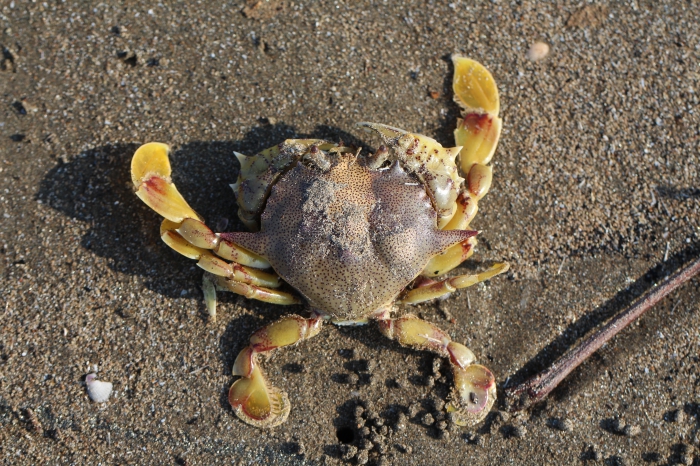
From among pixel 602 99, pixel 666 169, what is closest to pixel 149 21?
pixel 602 99

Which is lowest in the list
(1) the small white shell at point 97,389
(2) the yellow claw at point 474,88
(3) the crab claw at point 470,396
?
(1) the small white shell at point 97,389

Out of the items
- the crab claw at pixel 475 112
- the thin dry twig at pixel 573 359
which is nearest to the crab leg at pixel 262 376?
the thin dry twig at pixel 573 359

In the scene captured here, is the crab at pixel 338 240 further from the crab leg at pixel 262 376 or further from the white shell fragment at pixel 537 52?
the white shell fragment at pixel 537 52

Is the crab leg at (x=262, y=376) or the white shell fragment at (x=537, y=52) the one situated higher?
the white shell fragment at (x=537, y=52)

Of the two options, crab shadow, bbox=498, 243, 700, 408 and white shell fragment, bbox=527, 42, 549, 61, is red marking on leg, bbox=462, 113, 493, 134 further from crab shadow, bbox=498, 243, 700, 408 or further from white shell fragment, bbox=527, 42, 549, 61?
crab shadow, bbox=498, 243, 700, 408

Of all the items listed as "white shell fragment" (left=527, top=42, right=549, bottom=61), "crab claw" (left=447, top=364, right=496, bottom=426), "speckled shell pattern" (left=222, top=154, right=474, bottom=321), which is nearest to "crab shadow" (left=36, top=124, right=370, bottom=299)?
"speckled shell pattern" (left=222, top=154, right=474, bottom=321)

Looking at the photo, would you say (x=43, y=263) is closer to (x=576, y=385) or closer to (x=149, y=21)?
(x=149, y=21)
